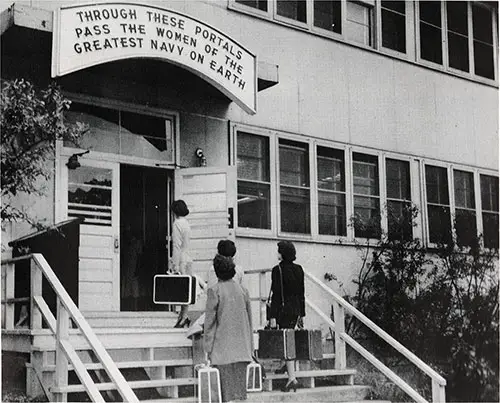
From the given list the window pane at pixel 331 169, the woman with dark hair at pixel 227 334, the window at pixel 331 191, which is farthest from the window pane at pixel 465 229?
the woman with dark hair at pixel 227 334

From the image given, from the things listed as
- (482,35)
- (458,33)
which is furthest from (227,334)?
(482,35)

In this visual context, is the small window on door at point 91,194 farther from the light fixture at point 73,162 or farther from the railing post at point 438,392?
the railing post at point 438,392

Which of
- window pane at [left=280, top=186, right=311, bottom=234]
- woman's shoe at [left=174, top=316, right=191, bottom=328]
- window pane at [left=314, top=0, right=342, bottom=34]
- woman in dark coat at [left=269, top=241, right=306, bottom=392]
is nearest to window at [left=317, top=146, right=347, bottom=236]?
window pane at [left=280, top=186, right=311, bottom=234]

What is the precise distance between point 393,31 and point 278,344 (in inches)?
240

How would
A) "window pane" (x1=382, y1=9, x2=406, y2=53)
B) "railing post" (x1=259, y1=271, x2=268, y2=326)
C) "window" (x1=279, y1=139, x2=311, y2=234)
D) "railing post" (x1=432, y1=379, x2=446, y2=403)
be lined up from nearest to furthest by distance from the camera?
"railing post" (x1=432, y1=379, x2=446, y2=403)
"railing post" (x1=259, y1=271, x2=268, y2=326)
"window" (x1=279, y1=139, x2=311, y2=234)
"window pane" (x1=382, y1=9, x2=406, y2=53)


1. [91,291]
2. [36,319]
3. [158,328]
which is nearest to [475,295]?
[158,328]

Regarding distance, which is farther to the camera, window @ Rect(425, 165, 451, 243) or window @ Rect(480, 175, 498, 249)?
window @ Rect(425, 165, 451, 243)

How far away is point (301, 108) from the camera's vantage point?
Result: 10.2 meters

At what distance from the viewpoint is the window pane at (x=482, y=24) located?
39.2 feet

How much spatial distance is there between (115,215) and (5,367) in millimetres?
2553

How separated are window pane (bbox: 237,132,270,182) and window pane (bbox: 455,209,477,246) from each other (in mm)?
2621

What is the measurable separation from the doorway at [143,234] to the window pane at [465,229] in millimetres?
3768

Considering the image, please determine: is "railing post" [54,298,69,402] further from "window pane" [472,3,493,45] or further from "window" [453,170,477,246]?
"window pane" [472,3,493,45]

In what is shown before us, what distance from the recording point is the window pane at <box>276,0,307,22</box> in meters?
10.1
